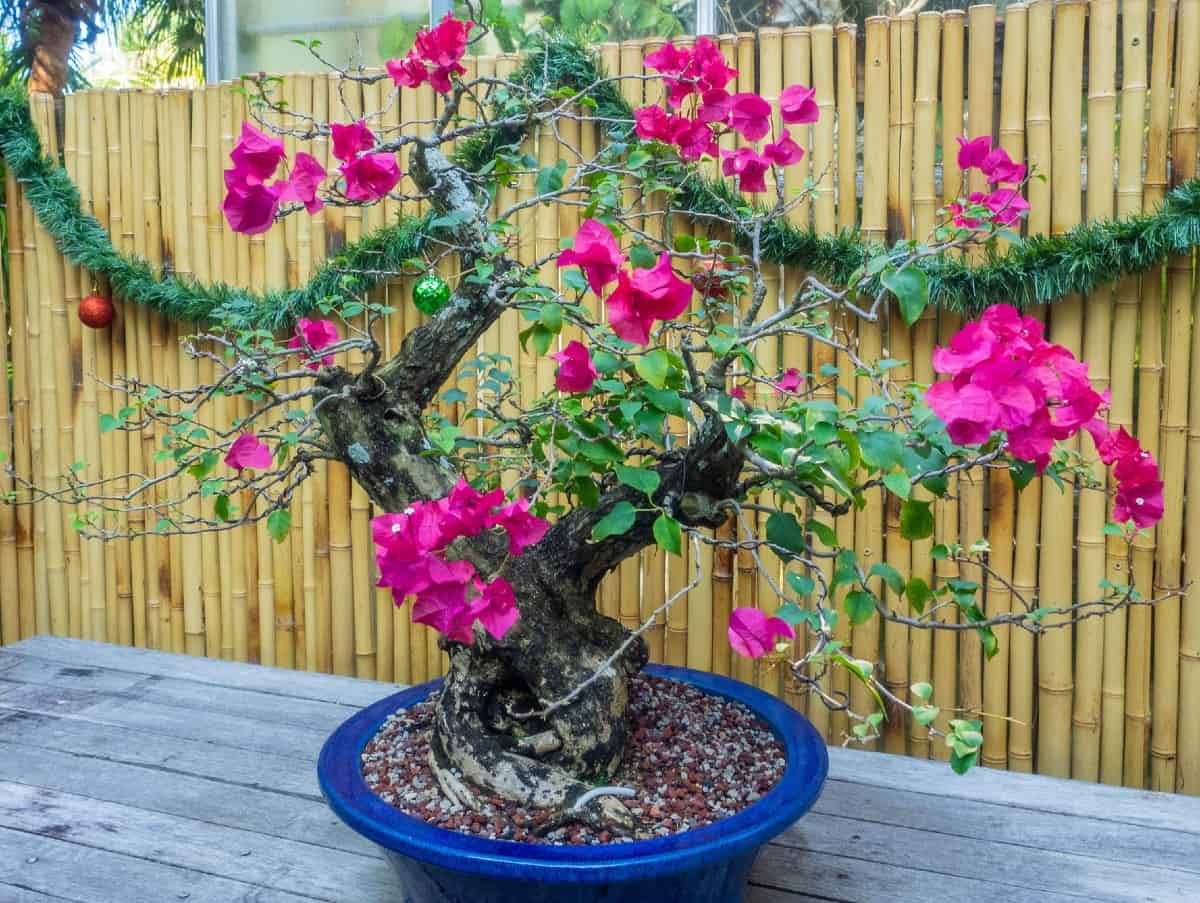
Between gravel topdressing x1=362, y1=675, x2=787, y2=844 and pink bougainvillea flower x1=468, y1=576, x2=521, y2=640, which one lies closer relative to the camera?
pink bougainvillea flower x1=468, y1=576, x2=521, y2=640

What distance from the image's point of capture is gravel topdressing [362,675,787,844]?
3.68 feet

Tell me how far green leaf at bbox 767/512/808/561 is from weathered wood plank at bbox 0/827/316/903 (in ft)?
2.58

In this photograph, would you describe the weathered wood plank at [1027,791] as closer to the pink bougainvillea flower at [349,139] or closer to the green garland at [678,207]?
the green garland at [678,207]

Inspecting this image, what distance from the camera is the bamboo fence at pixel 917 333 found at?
1.62 metres

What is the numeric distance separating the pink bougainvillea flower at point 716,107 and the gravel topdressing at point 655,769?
759 mm

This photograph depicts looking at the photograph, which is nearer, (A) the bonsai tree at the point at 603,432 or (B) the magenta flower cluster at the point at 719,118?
(A) the bonsai tree at the point at 603,432

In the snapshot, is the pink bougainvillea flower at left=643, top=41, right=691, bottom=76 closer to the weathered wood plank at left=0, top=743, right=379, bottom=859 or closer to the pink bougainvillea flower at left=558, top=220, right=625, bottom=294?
the pink bougainvillea flower at left=558, top=220, right=625, bottom=294

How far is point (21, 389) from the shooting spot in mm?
2436

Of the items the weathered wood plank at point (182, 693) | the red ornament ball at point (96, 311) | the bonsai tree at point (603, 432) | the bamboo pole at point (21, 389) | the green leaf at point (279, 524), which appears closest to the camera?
the bonsai tree at point (603, 432)

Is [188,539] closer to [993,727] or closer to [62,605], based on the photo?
[62,605]

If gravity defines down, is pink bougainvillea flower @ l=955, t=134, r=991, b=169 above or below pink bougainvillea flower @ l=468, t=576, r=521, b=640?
above

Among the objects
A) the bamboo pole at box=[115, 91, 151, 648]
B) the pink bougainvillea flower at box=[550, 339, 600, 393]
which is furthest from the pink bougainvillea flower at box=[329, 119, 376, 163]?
the bamboo pole at box=[115, 91, 151, 648]

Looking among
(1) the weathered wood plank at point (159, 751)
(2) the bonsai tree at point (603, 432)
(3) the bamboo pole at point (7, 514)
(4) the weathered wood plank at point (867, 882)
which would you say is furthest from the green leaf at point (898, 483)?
(3) the bamboo pole at point (7, 514)

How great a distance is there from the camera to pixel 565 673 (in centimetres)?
124
